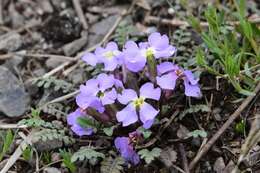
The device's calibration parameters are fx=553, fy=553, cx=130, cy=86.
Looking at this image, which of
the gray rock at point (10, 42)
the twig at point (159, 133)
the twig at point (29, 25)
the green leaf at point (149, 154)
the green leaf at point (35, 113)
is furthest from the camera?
the twig at point (29, 25)

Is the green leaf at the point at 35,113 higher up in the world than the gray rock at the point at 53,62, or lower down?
higher up

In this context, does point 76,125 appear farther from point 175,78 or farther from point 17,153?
point 175,78

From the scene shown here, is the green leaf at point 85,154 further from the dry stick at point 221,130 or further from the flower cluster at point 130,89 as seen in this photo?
the dry stick at point 221,130

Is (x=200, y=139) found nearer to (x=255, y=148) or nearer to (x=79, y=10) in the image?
(x=255, y=148)

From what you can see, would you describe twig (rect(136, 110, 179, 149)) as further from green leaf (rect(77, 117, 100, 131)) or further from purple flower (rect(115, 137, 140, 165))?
green leaf (rect(77, 117, 100, 131))

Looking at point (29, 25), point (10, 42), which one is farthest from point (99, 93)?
point (29, 25)

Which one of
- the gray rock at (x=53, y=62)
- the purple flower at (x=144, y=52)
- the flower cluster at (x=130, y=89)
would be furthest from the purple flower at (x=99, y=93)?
the gray rock at (x=53, y=62)
